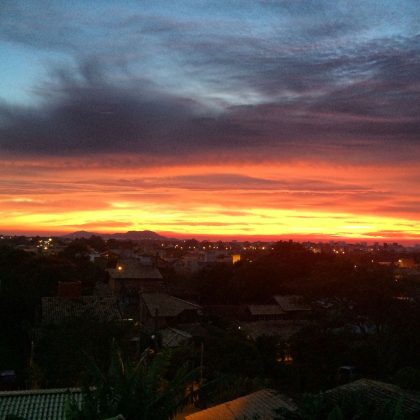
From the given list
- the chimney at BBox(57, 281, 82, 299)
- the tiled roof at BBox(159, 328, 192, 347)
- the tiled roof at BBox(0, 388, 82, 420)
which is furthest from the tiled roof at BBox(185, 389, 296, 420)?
the chimney at BBox(57, 281, 82, 299)

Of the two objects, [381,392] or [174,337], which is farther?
[174,337]

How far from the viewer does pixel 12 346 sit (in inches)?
1008

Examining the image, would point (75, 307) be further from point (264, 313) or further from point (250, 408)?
point (264, 313)

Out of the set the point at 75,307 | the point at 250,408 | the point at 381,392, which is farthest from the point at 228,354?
the point at 75,307

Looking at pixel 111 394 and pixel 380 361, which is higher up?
pixel 111 394

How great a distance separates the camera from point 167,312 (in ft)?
107

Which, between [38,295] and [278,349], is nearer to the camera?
[278,349]

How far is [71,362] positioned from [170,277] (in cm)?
3860

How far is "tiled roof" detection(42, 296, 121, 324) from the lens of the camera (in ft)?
79.2

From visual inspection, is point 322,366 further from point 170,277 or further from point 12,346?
point 170,277

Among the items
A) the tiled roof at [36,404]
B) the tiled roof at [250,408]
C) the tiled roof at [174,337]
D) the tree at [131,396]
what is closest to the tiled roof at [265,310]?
the tiled roof at [174,337]

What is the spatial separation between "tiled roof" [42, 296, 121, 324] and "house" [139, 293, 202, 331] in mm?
5827

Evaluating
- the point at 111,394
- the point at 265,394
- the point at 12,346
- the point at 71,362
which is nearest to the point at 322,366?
the point at 265,394

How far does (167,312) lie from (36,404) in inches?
801
